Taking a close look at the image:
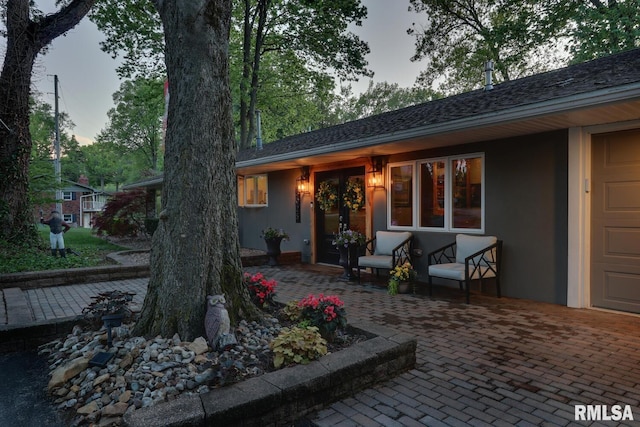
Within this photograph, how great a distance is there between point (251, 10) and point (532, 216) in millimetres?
15508

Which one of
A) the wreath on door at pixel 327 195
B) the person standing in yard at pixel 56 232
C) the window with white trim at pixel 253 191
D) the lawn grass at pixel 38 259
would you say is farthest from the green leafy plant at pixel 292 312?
the person standing in yard at pixel 56 232

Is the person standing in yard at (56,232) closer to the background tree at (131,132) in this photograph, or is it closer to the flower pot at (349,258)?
the flower pot at (349,258)

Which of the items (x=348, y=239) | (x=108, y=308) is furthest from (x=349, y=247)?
(x=108, y=308)

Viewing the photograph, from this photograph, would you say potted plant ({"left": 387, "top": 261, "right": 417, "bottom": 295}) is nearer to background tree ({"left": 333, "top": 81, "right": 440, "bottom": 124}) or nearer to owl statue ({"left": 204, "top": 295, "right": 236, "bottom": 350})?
owl statue ({"left": 204, "top": 295, "right": 236, "bottom": 350})

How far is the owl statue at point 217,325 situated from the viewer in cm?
271

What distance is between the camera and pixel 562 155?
15.5ft

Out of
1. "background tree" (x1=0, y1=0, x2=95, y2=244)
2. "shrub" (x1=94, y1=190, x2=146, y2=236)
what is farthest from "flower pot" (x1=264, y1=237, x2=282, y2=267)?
"shrub" (x1=94, y1=190, x2=146, y2=236)

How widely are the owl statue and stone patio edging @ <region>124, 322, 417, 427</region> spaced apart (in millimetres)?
547

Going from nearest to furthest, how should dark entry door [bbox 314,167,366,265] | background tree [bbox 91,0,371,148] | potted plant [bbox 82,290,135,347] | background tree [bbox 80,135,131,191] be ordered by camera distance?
potted plant [bbox 82,290,135,347], dark entry door [bbox 314,167,366,265], background tree [bbox 91,0,371,148], background tree [bbox 80,135,131,191]

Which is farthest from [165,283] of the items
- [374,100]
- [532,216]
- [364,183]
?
[374,100]

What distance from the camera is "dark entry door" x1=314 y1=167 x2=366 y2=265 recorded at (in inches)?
303

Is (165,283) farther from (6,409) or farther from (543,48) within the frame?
(543,48)

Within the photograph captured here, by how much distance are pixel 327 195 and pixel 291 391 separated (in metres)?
6.33

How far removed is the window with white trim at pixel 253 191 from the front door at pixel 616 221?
24.2 ft
